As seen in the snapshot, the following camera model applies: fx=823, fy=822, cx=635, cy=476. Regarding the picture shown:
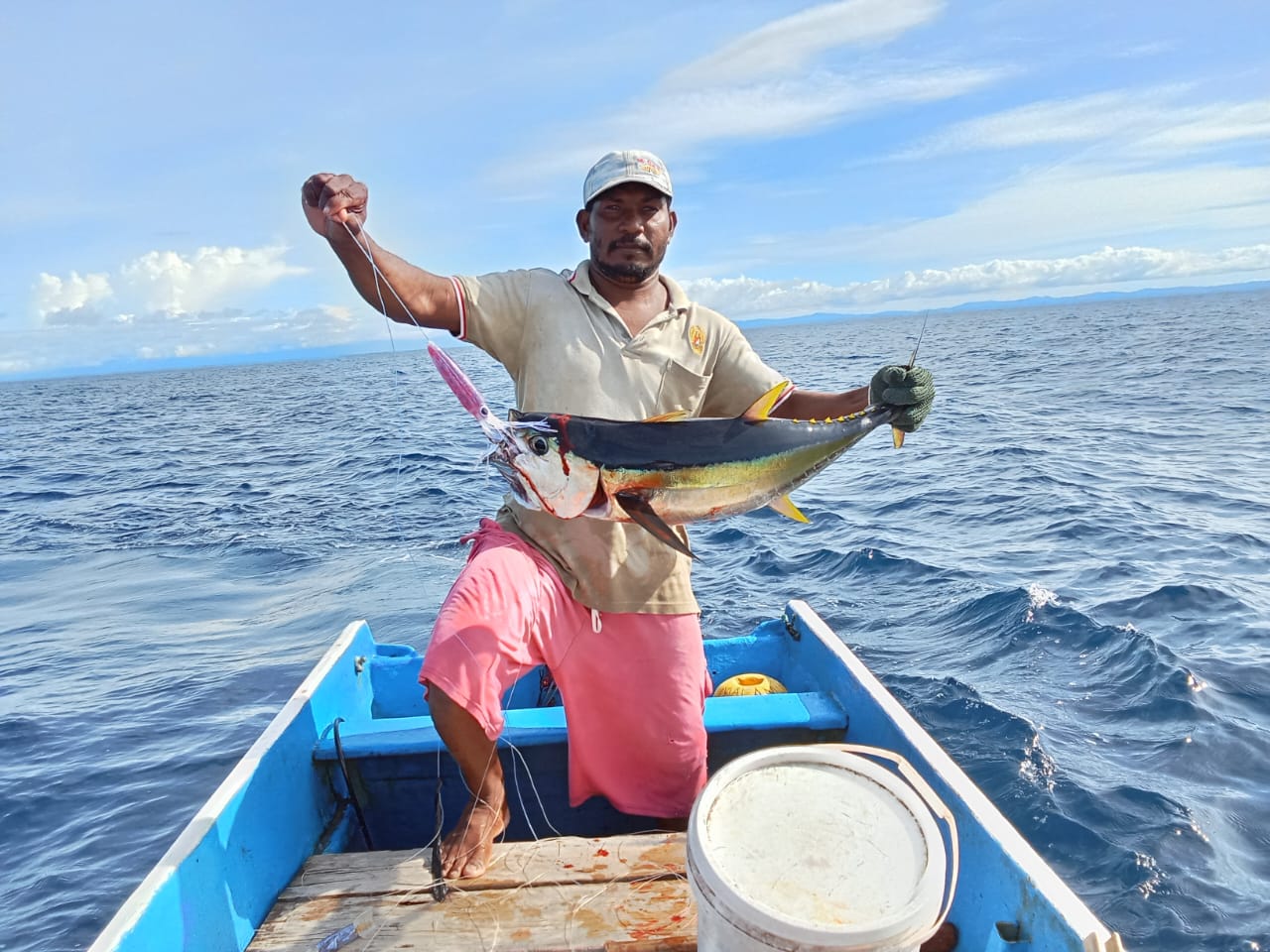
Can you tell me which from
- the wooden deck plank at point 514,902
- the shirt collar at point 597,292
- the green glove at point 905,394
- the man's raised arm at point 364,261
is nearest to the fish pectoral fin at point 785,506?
the green glove at point 905,394

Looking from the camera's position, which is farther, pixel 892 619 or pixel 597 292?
pixel 892 619

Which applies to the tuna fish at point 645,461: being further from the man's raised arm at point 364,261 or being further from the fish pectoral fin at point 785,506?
the man's raised arm at point 364,261

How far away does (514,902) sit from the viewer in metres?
2.89

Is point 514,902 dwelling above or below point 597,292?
below

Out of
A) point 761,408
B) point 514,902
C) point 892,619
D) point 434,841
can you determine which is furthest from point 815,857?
point 892,619

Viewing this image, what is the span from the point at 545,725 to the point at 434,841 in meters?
0.74

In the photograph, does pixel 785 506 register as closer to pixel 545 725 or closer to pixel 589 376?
pixel 589 376

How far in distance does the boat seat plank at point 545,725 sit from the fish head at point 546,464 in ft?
4.33

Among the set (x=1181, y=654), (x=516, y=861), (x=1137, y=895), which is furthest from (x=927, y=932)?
(x=1181, y=654)

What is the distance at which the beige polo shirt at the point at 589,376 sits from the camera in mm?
3436

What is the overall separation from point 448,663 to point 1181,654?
6.09 metres

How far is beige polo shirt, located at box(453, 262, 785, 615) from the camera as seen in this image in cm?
344

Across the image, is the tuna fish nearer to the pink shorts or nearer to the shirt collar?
the pink shorts

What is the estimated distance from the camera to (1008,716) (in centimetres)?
573
